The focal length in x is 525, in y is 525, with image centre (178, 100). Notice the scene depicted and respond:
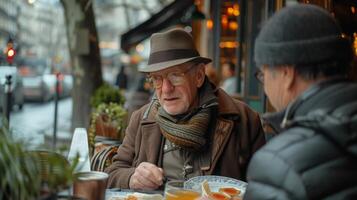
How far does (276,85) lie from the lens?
186 centimetres

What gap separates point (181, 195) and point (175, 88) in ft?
3.25

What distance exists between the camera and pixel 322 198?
1.56 meters

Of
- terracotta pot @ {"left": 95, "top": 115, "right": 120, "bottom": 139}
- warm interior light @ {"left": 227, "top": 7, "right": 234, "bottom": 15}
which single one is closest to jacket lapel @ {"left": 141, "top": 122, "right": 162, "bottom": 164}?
terracotta pot @ {"left": 95, "top": 115, "right": 120, "bottom": 139}

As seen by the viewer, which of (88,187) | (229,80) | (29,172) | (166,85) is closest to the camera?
(29,172)

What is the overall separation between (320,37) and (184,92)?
57.5 inches

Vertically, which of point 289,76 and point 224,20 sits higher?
point 224,20

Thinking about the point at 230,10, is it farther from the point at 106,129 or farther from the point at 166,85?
the point at 166,85

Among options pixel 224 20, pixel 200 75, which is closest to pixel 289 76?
pixel 200 75

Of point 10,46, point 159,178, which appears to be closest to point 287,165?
point 159,178

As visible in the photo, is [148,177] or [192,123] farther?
[192,123]

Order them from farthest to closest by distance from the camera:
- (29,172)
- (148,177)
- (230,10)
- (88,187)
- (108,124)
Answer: (230,10), (108,124), (148,177), (88,187), (29,172)

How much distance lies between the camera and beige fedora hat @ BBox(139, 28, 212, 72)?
3039 mm

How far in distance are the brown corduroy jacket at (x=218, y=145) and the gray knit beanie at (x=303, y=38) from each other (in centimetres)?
131

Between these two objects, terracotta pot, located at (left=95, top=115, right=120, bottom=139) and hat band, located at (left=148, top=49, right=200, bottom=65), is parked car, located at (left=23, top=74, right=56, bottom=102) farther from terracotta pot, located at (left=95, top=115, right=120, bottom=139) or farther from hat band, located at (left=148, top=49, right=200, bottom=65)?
hat band, located at (left=148, top=49, right=200, bottom=65)
